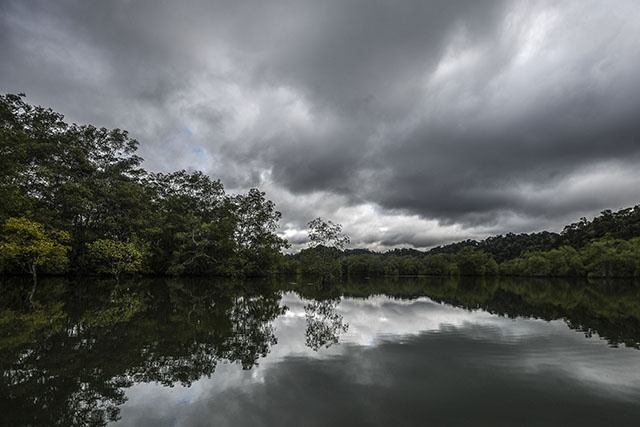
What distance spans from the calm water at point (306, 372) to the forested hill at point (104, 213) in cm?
1985

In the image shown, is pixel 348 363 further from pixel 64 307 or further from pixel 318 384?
pixel 64 307

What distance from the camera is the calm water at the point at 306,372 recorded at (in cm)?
494

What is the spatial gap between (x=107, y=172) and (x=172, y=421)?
4604 centimetres

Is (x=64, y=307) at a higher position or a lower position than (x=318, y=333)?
higher

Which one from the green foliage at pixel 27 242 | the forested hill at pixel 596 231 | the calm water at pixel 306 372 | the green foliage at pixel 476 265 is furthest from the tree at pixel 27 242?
the forested hill at pixel 596 231

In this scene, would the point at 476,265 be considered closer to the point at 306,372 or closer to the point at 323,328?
the point at 323,328

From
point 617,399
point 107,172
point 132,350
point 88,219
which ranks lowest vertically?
point 617,399

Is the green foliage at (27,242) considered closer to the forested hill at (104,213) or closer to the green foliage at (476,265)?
the forested hill at (104,213)

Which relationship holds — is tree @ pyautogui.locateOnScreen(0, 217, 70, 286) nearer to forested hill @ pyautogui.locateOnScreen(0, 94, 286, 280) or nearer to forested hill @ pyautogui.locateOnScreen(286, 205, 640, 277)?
forested hill @ pyautogui.locateOnScreen(0, 94, 286, 280)

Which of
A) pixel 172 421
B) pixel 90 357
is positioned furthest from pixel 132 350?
pixel 172 421

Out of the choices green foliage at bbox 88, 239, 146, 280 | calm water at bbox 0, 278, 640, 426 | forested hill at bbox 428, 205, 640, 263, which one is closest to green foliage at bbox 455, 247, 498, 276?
forested hill at bbox 428, 205, 640, 263

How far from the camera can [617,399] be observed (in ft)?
19.0

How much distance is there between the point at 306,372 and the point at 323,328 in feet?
18.2

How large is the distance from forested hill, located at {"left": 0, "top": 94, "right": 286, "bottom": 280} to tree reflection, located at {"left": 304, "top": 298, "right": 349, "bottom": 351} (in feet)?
77.5
